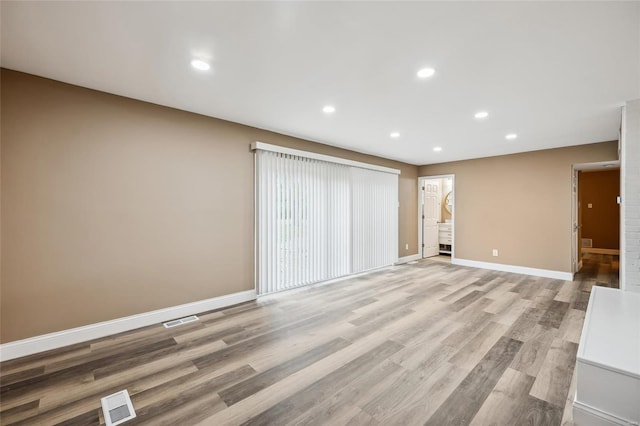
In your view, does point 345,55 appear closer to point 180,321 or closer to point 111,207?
point 111,207

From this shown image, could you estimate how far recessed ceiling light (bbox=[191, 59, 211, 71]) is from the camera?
2.26 meters

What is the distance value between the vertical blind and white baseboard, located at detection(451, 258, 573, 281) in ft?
5.61

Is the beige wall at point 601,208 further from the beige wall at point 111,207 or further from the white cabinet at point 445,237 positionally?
the beige wall at point 111,207

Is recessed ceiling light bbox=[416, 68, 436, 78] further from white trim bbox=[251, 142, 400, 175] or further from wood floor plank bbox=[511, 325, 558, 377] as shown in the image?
wood floor plank bbox=[511, 325, 558, 377]

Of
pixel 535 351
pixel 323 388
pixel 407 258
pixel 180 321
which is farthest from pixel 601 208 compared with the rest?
pixel 180 321

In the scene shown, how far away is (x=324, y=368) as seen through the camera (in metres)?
2.23

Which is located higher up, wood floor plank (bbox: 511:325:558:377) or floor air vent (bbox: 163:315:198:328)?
floor air vent (bbox: 163:315:198:328)

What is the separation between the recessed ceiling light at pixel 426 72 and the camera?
93.3 inches

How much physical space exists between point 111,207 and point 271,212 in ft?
6.34

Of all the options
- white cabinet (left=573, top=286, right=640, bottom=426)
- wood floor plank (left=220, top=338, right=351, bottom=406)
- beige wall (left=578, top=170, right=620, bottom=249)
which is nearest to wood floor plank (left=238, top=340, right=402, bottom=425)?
wood floor plank (left=220, top=338, right=351, bottom=406)

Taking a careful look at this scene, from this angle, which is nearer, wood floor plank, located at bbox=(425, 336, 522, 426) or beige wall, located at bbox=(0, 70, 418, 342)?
wood floor plank, located at bbox=(425, 336, 522, 426)

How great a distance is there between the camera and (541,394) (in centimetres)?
192

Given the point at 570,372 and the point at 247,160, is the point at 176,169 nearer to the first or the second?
the point at 247,160

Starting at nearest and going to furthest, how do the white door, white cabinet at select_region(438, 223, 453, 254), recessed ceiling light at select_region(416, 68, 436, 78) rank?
recessed ceiling light at select_region(416, 68, 436, 78) < the white door < white cabinet at select_region(438, 223, 453, 254)
